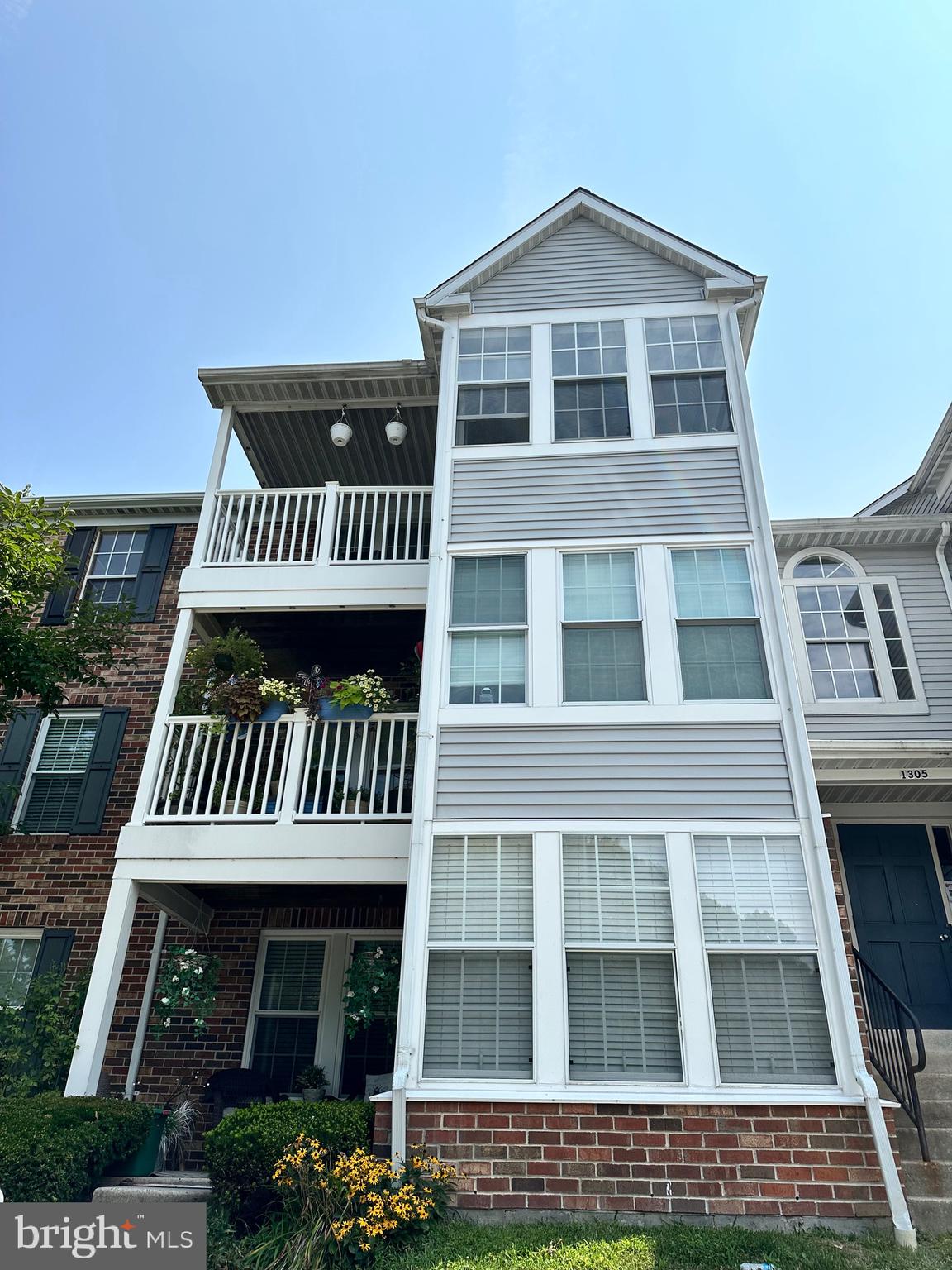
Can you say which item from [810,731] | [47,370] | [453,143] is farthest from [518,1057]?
[47,370]

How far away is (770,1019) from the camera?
590 cm

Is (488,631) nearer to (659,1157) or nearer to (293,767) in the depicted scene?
(293,767)

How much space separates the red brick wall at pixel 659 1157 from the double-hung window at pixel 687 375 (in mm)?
5817

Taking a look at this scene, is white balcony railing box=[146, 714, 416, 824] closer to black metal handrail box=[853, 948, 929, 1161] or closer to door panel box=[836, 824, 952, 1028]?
black metal handrail box=[853, 948, 929, 1161]

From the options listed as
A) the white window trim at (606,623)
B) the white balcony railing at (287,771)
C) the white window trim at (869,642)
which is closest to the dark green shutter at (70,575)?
the white balcony railing at (287,771)

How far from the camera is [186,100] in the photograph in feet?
38.1

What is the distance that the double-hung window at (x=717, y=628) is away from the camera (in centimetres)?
712

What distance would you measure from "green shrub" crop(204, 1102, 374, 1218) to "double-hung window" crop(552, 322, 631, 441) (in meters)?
6.12

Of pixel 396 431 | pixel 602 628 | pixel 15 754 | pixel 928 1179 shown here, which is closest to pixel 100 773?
pixel 15 754

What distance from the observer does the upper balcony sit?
8906mm

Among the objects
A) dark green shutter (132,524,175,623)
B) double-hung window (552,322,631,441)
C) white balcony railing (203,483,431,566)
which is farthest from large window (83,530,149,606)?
double-hung window (552,322,631,441)

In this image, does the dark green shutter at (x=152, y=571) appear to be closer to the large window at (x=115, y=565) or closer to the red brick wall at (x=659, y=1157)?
the large window at (x=115, y=565)

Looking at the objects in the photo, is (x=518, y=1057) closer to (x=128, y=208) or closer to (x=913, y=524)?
(x=913, y=524)

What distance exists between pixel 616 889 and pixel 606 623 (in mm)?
2262
